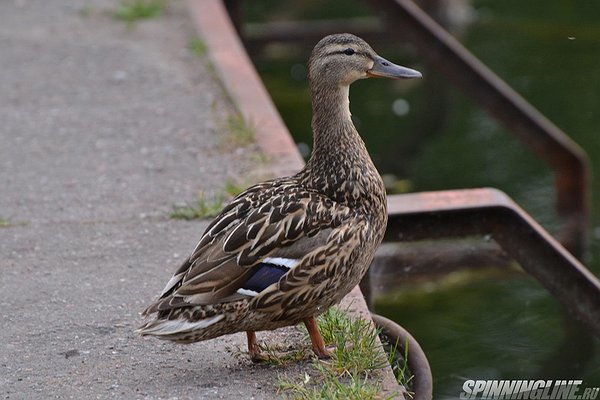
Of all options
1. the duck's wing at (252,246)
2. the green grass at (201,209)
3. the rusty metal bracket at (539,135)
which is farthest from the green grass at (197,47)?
the duck's wing at (252,246)

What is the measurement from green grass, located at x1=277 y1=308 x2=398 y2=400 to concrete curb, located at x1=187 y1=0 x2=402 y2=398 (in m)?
0.08

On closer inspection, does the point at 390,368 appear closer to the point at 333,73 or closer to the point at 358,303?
the point at 358,303

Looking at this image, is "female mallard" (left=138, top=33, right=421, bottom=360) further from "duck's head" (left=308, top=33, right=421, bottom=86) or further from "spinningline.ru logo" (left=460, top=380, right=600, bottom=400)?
"spinningline.ru logo" (left=460, top=380, right=600, bottom=400)

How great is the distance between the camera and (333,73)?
15.3 feet

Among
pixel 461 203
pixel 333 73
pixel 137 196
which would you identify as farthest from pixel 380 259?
pixel 333 73

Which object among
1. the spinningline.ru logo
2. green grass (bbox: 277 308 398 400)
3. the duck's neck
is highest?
the duck's neck

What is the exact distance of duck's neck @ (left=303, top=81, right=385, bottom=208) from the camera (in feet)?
14.6

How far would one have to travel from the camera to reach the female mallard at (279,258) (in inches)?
162

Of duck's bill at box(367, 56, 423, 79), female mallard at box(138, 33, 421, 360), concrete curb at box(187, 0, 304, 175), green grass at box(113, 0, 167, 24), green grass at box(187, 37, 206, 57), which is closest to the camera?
female mallard at box(138, 33, 421, 360)

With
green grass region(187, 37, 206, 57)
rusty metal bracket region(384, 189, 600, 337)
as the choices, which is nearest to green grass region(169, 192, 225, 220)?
rusty metal bracket region(384, 189, 600, 337)

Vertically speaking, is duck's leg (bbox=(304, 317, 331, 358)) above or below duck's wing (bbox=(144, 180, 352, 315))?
below

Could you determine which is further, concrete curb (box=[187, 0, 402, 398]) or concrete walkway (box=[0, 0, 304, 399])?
concrete curb (box=[187, 0, 402, 398])

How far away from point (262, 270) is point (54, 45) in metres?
5.25

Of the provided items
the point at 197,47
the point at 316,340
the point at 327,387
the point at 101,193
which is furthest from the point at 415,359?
the point at 197,47
